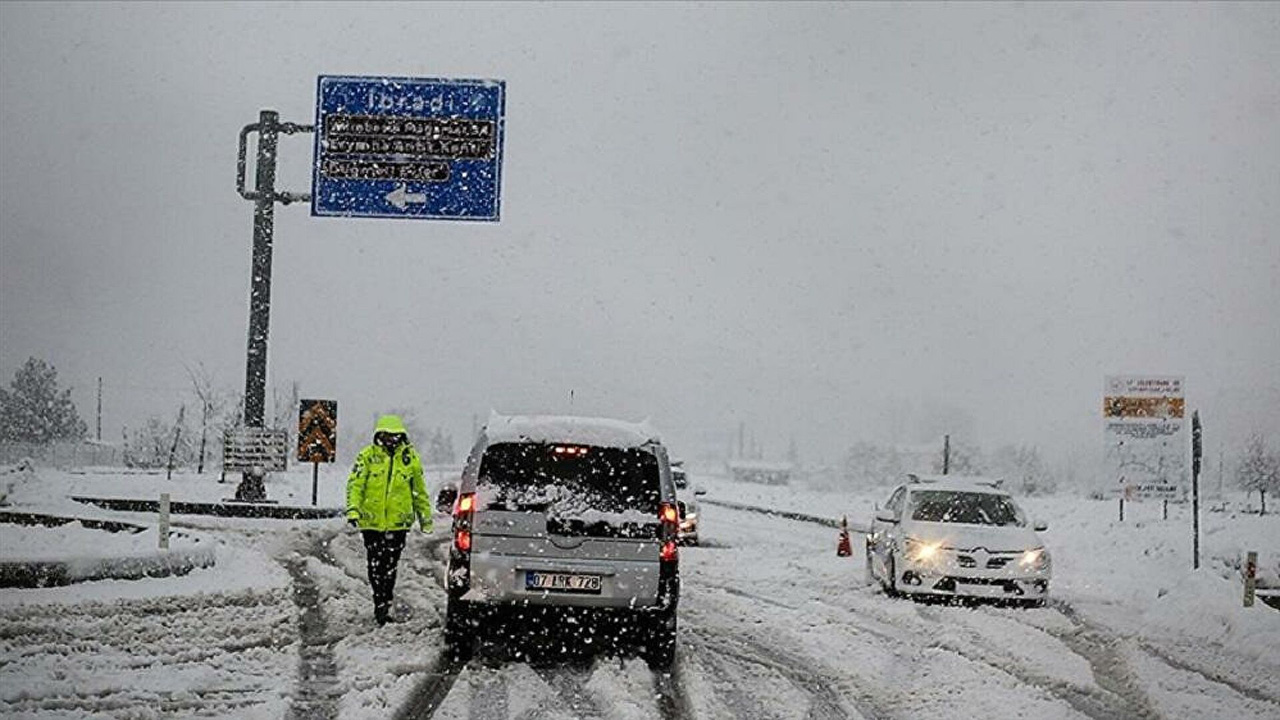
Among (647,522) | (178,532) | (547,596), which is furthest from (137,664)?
(178,532)

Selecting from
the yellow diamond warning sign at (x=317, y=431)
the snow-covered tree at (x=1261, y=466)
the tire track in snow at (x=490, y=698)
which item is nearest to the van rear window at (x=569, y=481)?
the tire track in snow at (x=490, y=698)

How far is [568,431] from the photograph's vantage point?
995 cm

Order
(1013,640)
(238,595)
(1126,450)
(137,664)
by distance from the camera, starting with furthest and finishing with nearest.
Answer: (1126,450) → (238,595) → (1013,640) → (137,664)

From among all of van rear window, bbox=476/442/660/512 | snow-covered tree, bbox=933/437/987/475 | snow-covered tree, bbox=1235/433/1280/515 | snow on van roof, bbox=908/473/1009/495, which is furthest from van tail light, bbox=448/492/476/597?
snow-covered tree, bbox=933/437/987/475

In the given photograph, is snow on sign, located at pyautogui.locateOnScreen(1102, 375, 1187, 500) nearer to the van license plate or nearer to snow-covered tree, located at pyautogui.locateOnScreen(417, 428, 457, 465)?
the van license plate

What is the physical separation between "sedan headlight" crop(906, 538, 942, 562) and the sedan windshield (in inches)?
31.1

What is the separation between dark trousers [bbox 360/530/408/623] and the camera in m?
11.5

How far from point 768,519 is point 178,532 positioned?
80.0 feet

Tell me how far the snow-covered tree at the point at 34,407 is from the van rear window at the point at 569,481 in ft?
302

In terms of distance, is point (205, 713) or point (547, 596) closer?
point (205, 713)

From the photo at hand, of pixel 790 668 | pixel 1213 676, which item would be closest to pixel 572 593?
pixel 790 668

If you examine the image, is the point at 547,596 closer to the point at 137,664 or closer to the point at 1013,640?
the point at 137,664

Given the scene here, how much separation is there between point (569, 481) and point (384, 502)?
2.43 m

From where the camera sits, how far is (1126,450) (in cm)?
2572
